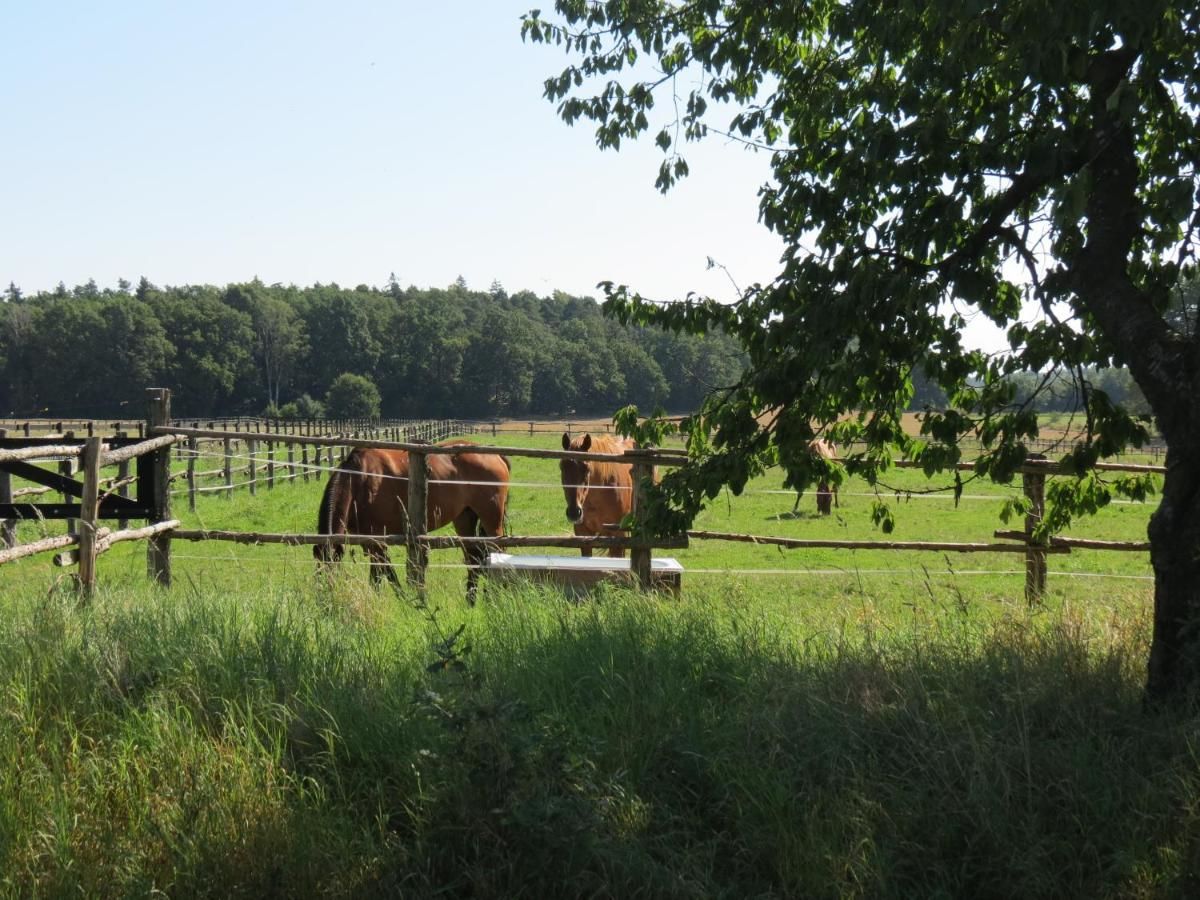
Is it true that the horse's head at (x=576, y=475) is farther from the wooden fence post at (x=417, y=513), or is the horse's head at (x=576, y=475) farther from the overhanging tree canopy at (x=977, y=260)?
the overhanging tree canopy at (x=977, y=260)

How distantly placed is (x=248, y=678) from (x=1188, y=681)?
3805 mm

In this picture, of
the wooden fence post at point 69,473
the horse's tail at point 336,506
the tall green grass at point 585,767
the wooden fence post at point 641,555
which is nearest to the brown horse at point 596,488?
the horse's tail at point 336,506

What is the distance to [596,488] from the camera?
12719 millimetres

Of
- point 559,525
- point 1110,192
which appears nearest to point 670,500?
point 1110,192

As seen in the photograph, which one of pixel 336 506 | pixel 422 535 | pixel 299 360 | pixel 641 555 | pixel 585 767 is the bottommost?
pixel 585 767

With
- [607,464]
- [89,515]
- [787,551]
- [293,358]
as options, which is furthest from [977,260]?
[293,358]

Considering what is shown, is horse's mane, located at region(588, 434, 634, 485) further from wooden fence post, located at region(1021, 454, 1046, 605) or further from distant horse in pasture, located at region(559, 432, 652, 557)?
wooden fence post, located at region(1021, 454, 1046, 605)

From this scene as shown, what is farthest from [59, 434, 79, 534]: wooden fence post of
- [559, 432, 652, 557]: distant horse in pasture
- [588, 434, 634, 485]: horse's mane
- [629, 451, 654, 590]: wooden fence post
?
[588, 434, 634, 485]: horse's mane

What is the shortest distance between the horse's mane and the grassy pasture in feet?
23.9

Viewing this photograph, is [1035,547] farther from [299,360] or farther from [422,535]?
[299,360]

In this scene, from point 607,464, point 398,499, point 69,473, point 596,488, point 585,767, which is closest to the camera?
point 585,767

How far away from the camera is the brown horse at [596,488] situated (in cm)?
1212

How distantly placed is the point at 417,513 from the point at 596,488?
16.0 ft

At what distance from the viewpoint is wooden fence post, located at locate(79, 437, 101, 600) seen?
667 centimetres
